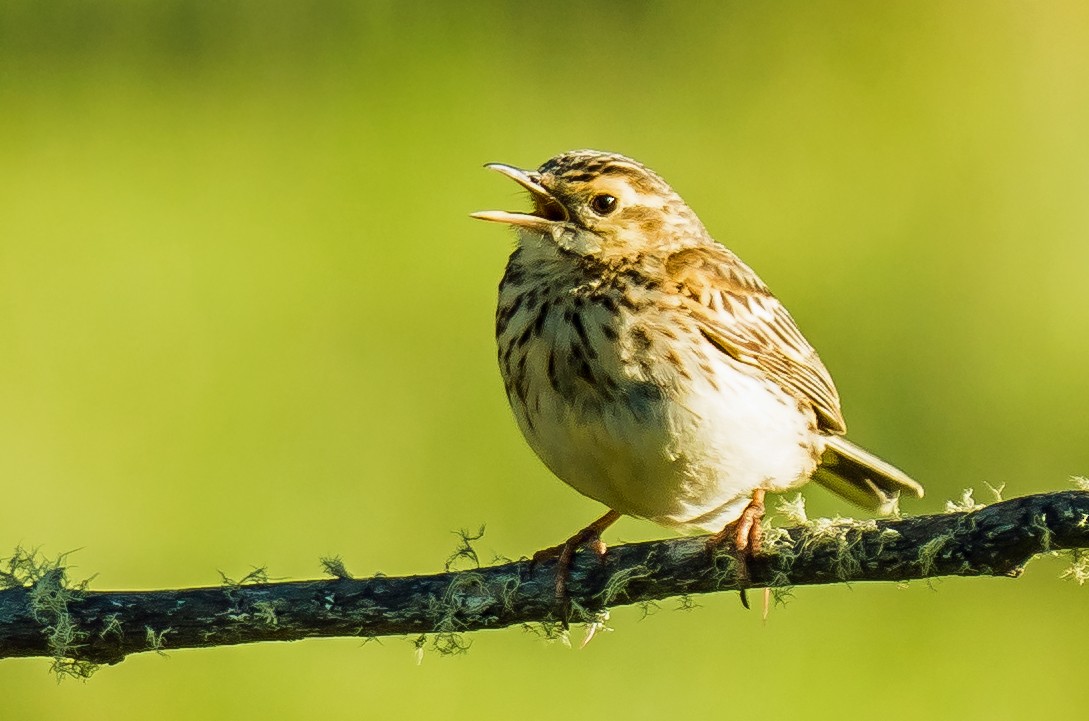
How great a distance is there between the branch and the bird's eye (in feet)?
3.88

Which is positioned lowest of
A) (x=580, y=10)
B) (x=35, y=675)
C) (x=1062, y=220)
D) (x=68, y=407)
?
(x=35, y=675)

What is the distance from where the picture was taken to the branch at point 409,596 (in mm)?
4211

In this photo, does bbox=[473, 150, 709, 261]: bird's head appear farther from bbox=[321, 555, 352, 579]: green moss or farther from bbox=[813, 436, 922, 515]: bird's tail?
bbox=[321, 555, 352, 579]: green moss

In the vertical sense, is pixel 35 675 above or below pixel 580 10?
below

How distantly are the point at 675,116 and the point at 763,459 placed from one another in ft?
17.3

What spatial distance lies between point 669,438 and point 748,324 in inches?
24.5

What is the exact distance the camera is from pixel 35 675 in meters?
7.50

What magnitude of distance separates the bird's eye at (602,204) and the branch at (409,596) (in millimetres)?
1181

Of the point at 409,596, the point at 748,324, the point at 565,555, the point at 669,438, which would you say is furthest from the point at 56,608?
the point at 748,324

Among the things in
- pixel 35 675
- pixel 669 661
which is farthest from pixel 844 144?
pixel 35 675

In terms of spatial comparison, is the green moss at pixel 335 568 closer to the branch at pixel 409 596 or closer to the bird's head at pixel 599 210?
the branch at pixel 409 596

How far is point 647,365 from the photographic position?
4941 mm

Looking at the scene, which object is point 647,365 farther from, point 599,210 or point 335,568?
point 335,568

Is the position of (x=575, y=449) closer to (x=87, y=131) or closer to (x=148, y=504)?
(x=148, y=504)
